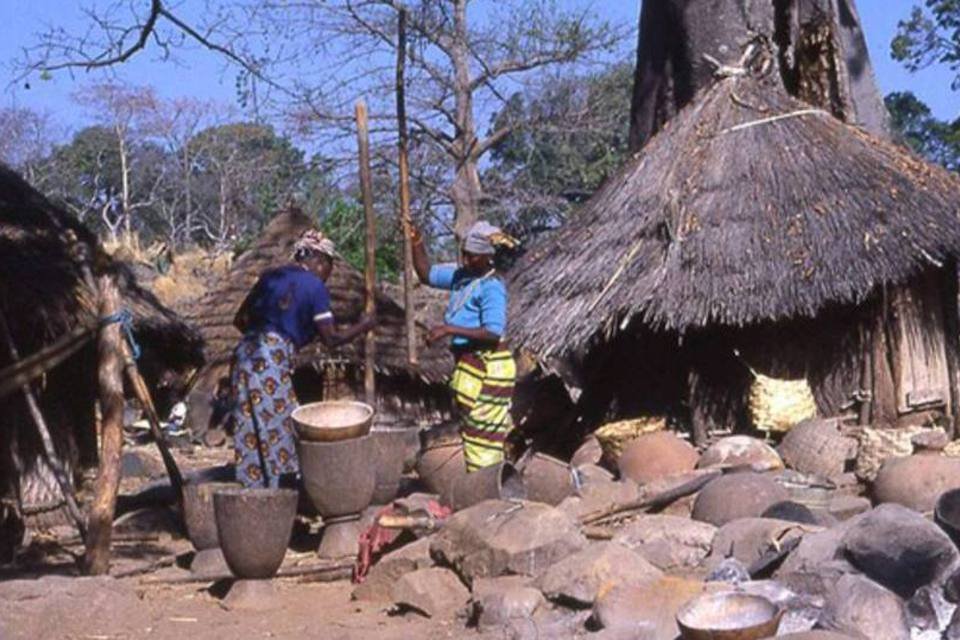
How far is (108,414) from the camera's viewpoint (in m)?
6.86

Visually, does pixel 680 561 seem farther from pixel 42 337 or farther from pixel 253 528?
pixel 42 337

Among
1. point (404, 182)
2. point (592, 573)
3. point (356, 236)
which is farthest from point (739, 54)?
point (356, 236)

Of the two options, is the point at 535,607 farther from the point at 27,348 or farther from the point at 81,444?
the point at 81,444

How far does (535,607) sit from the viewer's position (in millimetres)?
6477

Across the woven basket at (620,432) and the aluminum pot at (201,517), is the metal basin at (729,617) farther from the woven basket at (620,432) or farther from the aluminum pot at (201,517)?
the woven basket at (620,432)

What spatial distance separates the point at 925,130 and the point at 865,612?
28.4 meters

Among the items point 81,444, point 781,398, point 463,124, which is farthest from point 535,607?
point 463,124

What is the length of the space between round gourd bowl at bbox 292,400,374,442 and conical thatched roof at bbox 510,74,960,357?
205 cm

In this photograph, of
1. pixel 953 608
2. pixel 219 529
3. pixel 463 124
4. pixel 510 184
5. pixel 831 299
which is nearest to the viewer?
pixel 953 608

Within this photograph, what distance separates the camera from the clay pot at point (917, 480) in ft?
24.7

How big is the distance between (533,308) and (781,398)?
66.7 inches

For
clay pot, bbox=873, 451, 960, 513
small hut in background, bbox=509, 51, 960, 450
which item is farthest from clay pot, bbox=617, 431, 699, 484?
clay pot, bbox=873, 451, 960, 513

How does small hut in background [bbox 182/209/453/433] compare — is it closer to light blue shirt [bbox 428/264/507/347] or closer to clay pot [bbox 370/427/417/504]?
clay pot [bbox 370/427/417/504]

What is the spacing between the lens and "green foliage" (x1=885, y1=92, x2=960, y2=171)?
94.6ft
